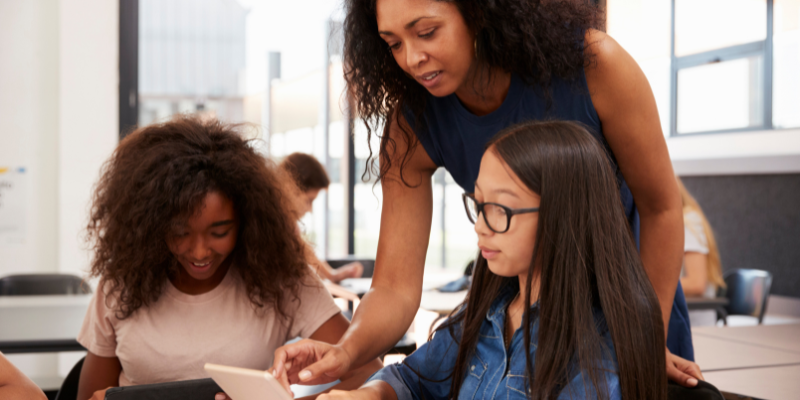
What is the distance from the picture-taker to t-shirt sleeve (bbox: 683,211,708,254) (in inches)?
127

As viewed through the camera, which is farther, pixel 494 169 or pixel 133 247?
pixel 133 247

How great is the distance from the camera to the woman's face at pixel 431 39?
106 centimetres

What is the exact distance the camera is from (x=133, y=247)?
4.85 ft

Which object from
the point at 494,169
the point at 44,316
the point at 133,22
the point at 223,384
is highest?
the point at 133,22

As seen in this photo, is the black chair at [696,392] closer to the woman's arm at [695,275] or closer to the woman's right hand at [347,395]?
the woman's right hand at [347,395]

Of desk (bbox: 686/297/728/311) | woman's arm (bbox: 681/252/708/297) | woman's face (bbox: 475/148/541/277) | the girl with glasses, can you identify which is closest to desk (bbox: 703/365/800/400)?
the girl with glasses

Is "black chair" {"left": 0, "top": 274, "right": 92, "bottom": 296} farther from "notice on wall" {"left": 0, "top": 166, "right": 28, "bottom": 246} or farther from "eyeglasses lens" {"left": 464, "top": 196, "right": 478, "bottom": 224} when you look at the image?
"eyeglasses lens" {"left": 464, "top": 196, "right": 478, "bottom": 224}

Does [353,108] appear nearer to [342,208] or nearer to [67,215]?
[67,215]

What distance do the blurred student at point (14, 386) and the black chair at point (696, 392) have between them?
110cm

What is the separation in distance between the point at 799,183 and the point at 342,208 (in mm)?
3466

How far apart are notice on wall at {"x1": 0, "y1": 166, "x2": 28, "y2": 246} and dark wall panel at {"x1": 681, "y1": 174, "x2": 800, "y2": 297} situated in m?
5.21

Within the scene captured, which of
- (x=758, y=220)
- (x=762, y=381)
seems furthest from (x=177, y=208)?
(x=758, y=220)

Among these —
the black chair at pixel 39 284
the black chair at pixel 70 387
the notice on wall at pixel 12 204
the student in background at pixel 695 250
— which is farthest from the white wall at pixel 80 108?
the student in background at pixel 695 250

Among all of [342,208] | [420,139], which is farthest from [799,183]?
[420,139]
